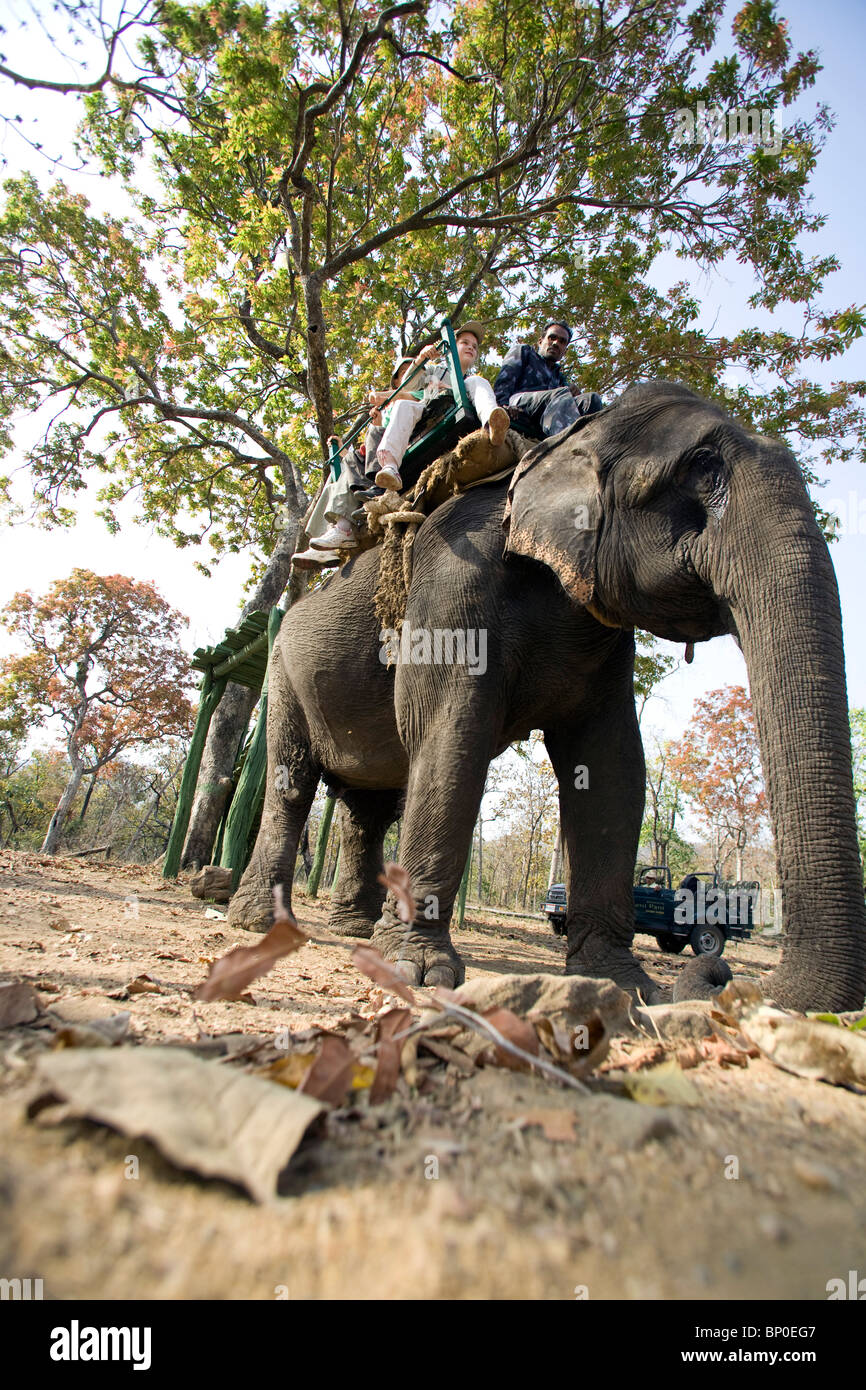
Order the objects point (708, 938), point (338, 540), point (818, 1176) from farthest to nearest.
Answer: point (708, 938)
point (338, 540)
point (818, 1176)

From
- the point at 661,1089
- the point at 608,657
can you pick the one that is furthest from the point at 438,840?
the point at 661,1089

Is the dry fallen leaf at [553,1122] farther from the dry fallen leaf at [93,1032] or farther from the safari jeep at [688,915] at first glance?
the safari jeep at [688,915]

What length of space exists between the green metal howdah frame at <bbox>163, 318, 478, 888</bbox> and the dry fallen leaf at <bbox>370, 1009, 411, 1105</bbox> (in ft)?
12.0

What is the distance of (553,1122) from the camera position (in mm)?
1023

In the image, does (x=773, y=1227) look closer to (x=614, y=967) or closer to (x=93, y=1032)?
(x=93, y=1032)

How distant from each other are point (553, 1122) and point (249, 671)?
Result: 9.05 m

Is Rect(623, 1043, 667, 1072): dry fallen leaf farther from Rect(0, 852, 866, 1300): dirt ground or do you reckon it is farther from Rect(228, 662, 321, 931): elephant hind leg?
Rect(228, 662, 321, 931): elephant hind leg

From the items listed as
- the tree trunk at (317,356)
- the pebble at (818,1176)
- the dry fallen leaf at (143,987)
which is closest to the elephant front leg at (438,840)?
the dry fallen leaf at (143,987)

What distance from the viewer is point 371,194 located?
10.0m

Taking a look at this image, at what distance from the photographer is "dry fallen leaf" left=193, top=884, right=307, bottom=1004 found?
3.77ft

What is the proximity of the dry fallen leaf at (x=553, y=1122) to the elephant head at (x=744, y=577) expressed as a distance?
1236mm

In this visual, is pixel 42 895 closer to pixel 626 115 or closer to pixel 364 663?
pixel 364 663

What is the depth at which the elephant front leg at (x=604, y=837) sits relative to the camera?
150 inches

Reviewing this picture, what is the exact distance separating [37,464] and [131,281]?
3.85 metres
